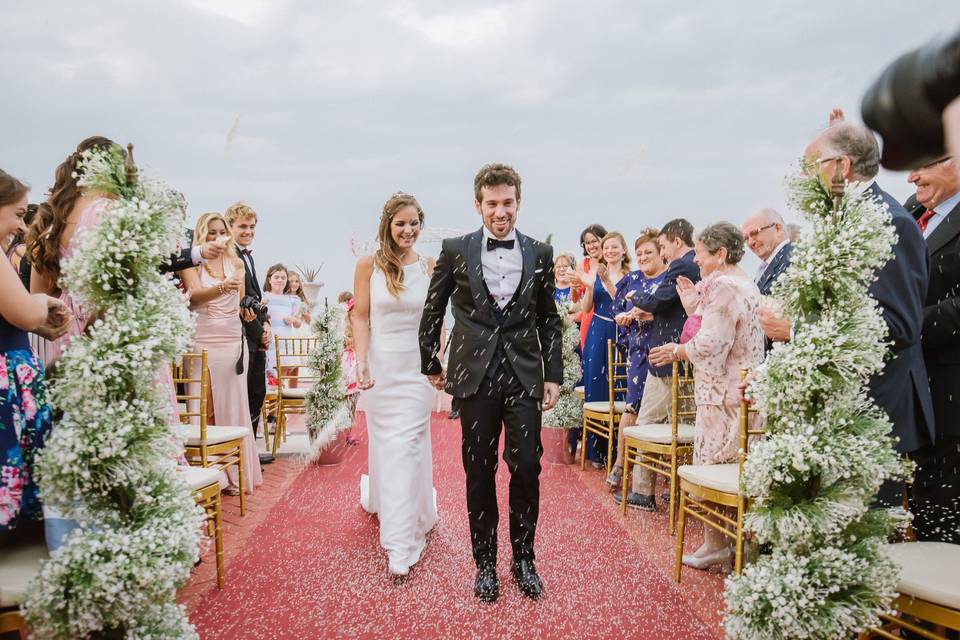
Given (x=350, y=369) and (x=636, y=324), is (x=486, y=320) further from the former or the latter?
(x=350, y=369)

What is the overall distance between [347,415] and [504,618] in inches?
139

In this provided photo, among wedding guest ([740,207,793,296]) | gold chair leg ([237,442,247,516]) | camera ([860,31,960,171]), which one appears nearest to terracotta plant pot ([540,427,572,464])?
wedding guest ([740,207,793,296])

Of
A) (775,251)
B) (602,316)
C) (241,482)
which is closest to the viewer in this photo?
(775,251)

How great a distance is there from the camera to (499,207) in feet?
9.21

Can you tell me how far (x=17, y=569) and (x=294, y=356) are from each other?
5.57 m

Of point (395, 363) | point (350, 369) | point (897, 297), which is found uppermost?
point (897, 297)

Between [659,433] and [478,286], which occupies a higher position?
[478,286]

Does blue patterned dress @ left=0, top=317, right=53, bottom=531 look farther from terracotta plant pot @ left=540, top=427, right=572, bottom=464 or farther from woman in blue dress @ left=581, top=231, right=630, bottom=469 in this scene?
terracotta plant pot @ left=540, top=427, right=572, bottom=464

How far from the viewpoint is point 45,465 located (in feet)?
6.07

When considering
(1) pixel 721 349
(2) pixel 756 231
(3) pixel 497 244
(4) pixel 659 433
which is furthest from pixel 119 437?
(2) pixel 756 231

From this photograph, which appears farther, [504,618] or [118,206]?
[504,618]

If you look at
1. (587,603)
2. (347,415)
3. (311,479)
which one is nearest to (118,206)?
(587,603)

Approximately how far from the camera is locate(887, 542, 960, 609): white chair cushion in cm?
170

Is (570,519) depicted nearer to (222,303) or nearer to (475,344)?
(475,344)
